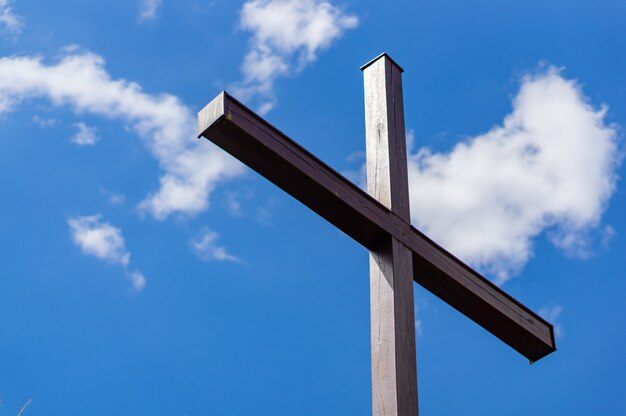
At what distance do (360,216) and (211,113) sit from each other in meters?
0.74

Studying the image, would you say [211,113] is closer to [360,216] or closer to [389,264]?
[360,216]

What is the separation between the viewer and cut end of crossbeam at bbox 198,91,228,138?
11.4ft

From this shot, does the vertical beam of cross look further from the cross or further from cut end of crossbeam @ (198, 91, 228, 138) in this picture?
cut end of crossbeam @ (198, 91, 228, 138)

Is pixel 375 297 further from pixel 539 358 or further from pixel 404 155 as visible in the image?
pixel 539 358

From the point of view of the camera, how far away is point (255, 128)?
358 cm

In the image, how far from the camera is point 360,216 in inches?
150

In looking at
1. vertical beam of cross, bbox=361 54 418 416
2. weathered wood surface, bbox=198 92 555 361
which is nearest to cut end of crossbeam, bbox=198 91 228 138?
weathered wood surface, bbox=198 92 555 361

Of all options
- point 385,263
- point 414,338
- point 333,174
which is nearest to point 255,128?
point 333,174

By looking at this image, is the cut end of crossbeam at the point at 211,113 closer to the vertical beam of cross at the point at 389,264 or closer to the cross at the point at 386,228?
the cross at the point at 386,228

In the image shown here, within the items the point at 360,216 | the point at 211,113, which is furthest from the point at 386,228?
the point at 211,113

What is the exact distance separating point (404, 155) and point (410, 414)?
51.0 inches

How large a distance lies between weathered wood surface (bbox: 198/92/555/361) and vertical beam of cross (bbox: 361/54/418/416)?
102 mm

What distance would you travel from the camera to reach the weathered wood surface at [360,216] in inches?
140

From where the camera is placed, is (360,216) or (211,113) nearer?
(211,113)
